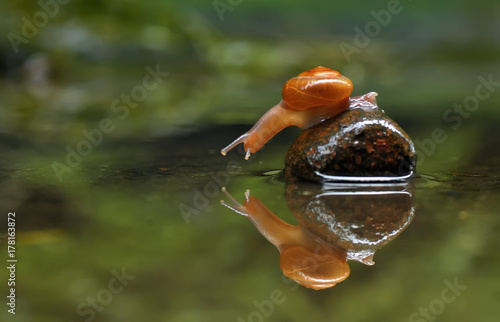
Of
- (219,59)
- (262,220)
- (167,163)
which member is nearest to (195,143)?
(167,163)

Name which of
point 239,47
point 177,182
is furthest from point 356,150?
point 239,47

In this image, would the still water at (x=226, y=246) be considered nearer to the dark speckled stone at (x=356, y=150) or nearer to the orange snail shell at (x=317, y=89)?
the dark speckled stone at (x=356, y=150)

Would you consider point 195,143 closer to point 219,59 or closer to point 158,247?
point 158,247

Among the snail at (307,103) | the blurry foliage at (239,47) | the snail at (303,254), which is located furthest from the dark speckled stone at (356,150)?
the blurry foliage at (239,47)

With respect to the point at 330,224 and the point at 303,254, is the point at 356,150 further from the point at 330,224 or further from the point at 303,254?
the point at 303,254

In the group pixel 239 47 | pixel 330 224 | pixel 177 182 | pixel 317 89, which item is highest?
pixel 317 89
